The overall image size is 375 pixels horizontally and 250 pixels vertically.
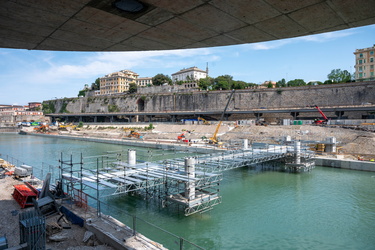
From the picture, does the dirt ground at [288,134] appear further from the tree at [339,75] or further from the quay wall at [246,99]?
the tree at [339,75]

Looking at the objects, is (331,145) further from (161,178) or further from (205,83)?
(205,83)

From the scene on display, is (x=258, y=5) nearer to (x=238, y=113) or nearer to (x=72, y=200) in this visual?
(x=72, y=200)

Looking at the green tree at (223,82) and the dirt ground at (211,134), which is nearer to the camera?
the dirt ground at (211,134)

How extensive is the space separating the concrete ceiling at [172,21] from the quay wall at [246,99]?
202 feet

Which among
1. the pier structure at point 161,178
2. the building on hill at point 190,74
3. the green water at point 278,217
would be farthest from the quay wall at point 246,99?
the pier structure at point 161,178

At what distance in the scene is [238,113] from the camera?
70.6 m

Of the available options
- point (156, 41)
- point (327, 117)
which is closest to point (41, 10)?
point (156, 41)

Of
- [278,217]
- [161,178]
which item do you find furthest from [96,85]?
[278,217]

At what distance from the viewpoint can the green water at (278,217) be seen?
13.0 meters

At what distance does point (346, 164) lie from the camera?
94.6ft

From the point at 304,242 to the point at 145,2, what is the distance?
12852 millimetres

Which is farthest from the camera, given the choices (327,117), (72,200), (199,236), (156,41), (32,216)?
(327,117)

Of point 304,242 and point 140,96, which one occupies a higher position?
point 140,96

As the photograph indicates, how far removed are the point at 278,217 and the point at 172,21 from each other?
13.9 m
